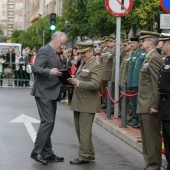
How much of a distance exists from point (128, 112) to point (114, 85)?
5.05 ft

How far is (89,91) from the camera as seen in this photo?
9.38m

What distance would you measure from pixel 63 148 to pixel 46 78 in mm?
1995

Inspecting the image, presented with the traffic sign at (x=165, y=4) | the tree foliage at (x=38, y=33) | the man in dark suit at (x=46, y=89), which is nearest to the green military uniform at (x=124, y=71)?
the traffic sign at (x=165, y=4)

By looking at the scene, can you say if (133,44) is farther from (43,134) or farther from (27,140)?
(43,134)

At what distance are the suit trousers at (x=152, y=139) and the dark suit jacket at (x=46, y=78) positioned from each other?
5.20ft

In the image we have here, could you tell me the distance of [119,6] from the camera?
567 inches

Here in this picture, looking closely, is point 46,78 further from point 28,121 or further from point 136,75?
point 28,121

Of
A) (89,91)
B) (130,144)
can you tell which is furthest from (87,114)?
(130,144)

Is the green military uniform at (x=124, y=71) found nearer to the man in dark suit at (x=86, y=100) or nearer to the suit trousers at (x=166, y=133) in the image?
the man in dark suit at (x=86, y=100)

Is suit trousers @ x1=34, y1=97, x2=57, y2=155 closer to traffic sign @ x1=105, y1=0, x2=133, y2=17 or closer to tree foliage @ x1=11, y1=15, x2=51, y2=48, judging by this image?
traffic sign @ x1=105, y1=0, x2=133, y2=17

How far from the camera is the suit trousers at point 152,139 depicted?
28.0 ft

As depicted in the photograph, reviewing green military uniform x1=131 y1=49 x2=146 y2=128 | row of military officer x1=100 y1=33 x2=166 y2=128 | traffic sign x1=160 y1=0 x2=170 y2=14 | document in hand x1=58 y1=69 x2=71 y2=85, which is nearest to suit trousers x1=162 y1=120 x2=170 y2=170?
document in hand x1=58 y1=69 x2=71 y2=85

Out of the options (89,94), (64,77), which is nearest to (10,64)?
(89,94)

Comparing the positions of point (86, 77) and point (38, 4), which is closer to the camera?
point (86, 77)
